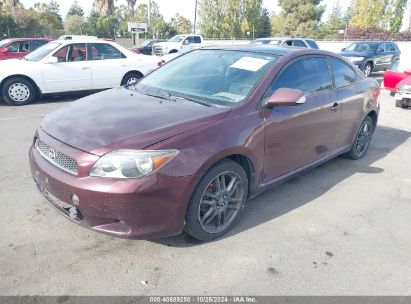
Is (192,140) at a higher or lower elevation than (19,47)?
lower

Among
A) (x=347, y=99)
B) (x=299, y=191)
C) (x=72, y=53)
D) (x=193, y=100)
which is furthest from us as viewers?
(x=72, y=53)

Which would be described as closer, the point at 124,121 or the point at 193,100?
the point at 124,121

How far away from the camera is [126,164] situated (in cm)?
252

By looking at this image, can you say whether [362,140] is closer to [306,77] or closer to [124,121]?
[306,77]

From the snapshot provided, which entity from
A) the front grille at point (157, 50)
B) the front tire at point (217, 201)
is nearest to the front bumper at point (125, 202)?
the front tire at point (217, 201)

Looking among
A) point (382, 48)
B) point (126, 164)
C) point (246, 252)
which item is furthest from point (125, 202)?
point (382, 48)

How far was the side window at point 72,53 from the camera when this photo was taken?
8.69m

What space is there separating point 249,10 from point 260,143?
144ft

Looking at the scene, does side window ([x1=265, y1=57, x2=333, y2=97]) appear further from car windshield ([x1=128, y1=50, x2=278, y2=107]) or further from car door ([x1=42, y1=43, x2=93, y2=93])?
car door ([x1=42, y1=43, x2=93, y2=93])

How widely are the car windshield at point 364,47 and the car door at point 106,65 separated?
10.9 meters

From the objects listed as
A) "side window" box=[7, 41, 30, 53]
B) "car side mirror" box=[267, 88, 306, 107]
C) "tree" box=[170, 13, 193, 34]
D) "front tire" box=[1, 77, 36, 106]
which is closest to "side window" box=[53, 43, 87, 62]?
"front tire" box=[1, 77, 36, 106]

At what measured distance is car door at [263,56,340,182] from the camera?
343 cm

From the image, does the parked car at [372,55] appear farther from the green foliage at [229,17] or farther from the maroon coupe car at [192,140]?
the green foliage at [229,17]

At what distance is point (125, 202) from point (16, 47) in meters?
11.7
